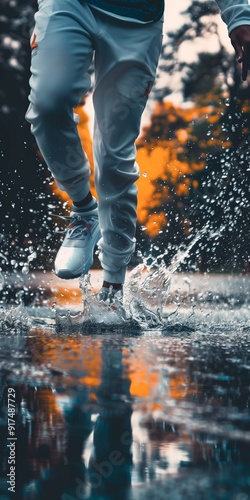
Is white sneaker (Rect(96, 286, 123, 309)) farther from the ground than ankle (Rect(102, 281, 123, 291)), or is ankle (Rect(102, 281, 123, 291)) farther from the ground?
ankle (Rect(102, 281, 123, 291))

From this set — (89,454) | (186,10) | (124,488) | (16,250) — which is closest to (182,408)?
(89,454)

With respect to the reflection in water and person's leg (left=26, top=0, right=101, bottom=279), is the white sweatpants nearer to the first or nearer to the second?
person's leg (left=26, top=0, right=101, bottom=279)

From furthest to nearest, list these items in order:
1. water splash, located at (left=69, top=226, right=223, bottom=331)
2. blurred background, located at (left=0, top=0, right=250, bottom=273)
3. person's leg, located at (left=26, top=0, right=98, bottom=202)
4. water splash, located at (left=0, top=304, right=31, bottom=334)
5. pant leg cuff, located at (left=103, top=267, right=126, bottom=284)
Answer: blurred background, located at (left=0, top=0, right=250, bottom=273), pant leg cuff, located at (left=103, top=267, right=126, bottom=284), water splash, located at (left=69, top=226, right=223, bottom=331), water splash, located at (left=0, top=304, right=31, bottom=334), person's leg, located at (left=26, top=0, right=98, bottom=202)

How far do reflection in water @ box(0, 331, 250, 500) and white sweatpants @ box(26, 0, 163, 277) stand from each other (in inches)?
41.4

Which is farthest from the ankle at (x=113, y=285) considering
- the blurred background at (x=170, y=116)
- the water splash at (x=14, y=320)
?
the blurred background at (x=170, y=116)

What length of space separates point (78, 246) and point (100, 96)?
0.84m

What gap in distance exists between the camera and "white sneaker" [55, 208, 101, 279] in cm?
449

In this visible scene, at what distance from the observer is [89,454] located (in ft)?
5.99

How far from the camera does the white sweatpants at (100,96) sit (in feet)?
12.9

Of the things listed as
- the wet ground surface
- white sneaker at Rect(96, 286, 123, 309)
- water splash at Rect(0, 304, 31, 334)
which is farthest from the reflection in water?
white sneaker at Rect(96, 286, 123, 309)

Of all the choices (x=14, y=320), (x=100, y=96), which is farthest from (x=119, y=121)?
(x=14, y=320)

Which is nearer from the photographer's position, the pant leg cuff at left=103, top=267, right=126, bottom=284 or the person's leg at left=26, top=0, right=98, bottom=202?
the person's leg at left=26, top=0, right=98, bottom=202

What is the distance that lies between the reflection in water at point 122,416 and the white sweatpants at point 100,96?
1.05 meters

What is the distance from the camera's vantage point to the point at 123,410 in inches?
89.6
